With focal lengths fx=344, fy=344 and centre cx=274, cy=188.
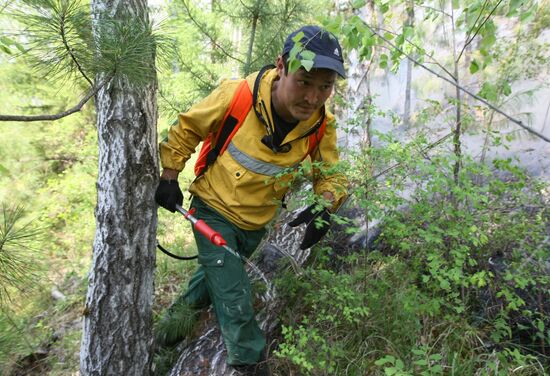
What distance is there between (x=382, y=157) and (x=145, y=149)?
4.85ft

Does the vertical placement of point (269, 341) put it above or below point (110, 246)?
Result: below

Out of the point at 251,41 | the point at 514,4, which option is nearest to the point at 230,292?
the point at 514,4

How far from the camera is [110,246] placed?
2.15m

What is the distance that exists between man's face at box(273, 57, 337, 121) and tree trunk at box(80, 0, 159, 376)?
0.83 meters

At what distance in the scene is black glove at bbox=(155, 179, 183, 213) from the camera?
2.19 metres

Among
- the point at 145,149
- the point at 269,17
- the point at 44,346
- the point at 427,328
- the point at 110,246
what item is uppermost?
the point at 269,17

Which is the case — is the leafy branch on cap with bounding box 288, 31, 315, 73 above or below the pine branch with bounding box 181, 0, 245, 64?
below

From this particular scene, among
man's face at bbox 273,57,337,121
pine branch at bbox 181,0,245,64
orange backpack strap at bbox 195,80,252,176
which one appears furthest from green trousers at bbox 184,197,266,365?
pine branch at bbox 181,0,245,64

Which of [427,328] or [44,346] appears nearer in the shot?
[427,328]

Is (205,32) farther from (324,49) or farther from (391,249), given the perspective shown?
(391,249)

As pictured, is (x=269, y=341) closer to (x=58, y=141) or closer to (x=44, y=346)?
(x=44, y=346)

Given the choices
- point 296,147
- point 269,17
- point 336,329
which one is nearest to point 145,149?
point 296,147

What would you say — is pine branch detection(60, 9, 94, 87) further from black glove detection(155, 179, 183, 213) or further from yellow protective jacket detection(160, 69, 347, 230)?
black glove detection(155, 179, 183, 213)

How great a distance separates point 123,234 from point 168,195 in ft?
1.21
